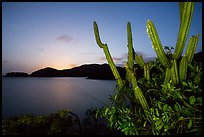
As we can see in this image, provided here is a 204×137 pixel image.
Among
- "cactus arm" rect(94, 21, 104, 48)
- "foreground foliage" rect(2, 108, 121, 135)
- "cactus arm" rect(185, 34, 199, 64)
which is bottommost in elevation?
"foreground foliage" rect(2, 108, 121, 135)

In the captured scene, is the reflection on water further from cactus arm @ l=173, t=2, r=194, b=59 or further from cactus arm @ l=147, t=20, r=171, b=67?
cactus arm @ l=173, t=2, r=194, b=59

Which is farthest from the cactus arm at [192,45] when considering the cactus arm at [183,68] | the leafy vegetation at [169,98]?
the cactus arm at [183,68]

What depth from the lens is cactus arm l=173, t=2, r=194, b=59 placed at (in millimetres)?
2307

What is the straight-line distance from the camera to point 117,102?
298cm

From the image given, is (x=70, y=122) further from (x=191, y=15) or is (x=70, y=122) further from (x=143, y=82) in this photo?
(x=191, y=15)

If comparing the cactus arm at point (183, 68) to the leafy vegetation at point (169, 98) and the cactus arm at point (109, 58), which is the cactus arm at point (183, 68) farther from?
the cactus arm at point (109, 58)

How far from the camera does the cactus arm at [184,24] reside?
2.31 m

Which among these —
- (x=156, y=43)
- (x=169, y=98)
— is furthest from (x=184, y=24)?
(x=169, y=98)

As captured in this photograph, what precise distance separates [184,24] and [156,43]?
17.0 inches

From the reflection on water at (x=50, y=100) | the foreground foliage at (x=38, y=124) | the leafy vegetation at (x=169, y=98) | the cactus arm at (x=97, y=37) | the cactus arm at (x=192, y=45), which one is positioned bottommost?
the reflection on water at (x=50, y=100)

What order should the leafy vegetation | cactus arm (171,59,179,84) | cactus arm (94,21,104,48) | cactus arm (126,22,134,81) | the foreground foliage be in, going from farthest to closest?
cactus arm (94,21,104,48) < cactus arm (126,22,134,81) < the foreground foliage < cactus arm (171,59,179,84) < the leafy vegetation

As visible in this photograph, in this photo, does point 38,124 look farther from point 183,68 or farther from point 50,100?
point 50,100

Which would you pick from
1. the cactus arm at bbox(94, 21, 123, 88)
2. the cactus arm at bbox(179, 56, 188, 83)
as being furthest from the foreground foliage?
the cactus arm at bbox(179, 56, 188, 83)

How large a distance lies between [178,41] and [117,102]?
1300 millimetres
